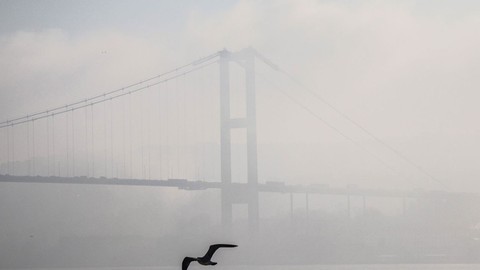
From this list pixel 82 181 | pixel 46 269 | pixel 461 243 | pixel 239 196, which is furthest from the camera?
pixel 461 243

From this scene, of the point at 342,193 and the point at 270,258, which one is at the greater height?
the point at 342,193

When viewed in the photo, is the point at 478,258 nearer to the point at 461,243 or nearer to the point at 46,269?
the point at 461,243

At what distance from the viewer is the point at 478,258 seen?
11600cm

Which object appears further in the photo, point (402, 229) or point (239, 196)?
point (402, 229)

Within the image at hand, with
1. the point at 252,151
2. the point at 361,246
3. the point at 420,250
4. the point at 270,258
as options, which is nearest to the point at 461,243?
the point at 420,250

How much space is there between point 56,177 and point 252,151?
19.3m

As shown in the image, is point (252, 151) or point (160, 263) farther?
point (160, 263)

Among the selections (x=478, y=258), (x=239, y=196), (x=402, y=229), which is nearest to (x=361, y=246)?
(x=402, y=229)

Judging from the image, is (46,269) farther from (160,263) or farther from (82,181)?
(82,181)

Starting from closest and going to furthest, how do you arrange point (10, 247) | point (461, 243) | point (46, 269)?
point (46, 269) < point (461, 243) < point (10, 247)

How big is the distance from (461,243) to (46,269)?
4767 centimetres

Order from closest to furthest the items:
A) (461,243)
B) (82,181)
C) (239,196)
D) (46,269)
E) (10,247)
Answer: (82,181)
(239,196)
(46,269)
(461,243)
(10,247)

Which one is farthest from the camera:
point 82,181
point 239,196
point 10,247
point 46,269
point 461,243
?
point 10,247

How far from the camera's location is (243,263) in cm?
10700
